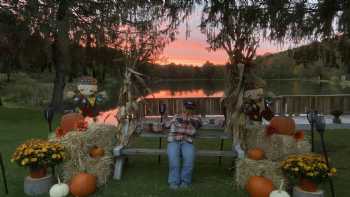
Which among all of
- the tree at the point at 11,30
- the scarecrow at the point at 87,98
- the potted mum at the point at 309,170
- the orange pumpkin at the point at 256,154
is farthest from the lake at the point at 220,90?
the potted mum at the point at 309,170

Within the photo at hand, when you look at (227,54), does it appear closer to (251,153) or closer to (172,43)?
(172,43)

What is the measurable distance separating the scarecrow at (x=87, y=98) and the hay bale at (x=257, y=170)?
8.04 feet

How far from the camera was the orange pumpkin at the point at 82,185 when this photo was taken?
4.23 metres

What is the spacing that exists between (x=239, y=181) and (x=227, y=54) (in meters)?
1.96

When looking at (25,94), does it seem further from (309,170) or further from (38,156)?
(309,170)

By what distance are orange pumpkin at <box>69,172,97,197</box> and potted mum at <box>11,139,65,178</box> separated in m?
0.33

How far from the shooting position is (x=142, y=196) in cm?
432

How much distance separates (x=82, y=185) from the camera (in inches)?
168

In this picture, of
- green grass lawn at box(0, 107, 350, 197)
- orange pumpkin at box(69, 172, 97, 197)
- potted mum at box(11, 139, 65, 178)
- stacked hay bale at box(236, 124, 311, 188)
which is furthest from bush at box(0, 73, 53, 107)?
stacked hay bale at box(236, 124, 311, 188)

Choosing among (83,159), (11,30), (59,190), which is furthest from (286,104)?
(59,190)

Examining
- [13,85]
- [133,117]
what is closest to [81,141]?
[133,117]

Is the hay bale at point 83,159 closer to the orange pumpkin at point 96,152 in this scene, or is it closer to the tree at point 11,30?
the orange pumpkin at point 96,152

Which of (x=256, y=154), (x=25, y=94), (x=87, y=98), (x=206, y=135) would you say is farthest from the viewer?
(x=25, y=94)

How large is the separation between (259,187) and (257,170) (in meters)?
0.34
